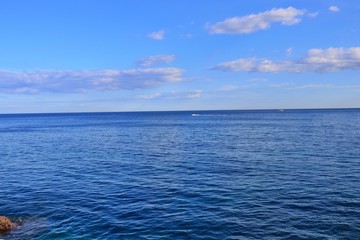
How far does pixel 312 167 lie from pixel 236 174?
1186 centimetres

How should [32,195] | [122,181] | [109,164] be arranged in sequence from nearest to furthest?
[32,195], [122,181], [109,164]

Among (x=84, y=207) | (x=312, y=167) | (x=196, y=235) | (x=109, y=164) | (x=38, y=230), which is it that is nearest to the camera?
(x=196, y=235)

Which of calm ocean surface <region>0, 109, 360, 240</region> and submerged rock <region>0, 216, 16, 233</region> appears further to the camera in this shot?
submerged rock <region>0, 216, 16, 233</region>

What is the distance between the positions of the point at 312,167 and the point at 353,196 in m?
15.5

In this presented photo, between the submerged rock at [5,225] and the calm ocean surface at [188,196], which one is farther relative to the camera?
the submerged rock at [5,225]

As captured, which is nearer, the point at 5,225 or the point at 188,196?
the point at 5,225

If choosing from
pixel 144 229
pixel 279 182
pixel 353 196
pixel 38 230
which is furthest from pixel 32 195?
pixel 353 196

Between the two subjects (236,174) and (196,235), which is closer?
(196,235)

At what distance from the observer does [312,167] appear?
50.9 meters

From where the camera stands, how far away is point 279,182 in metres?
42.3

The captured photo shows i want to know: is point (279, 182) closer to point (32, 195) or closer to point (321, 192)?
point (321, 192)

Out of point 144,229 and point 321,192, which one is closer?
point 144,229

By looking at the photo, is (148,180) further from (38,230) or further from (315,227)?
(315,227)

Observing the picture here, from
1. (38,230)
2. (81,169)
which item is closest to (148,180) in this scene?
(81,169)
